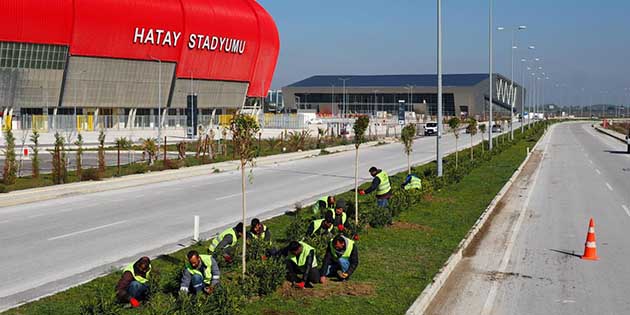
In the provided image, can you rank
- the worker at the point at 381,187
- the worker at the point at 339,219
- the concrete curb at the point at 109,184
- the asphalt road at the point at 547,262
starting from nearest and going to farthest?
the asphalt road at the point at 547,262 < the worker at the point at 339,219 < the worker at the point at 381,187 < the concrete curb at the point at 109,184

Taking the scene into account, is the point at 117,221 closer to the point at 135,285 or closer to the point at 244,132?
the point at 244,132

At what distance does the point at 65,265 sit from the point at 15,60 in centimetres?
5852

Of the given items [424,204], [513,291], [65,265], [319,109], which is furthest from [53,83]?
[319,109]

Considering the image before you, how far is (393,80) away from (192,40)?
79696 millimetres

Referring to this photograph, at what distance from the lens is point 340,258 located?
1201cm

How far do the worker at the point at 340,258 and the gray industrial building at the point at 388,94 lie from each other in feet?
432

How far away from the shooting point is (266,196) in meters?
25.0

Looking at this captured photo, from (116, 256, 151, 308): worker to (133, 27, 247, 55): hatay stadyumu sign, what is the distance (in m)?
68.0

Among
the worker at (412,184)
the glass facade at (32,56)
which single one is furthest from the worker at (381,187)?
the glass facade at (32,56)

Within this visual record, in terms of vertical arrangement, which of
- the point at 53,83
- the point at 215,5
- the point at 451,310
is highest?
the point at 215,5

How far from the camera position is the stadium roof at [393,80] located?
14950 centimetres

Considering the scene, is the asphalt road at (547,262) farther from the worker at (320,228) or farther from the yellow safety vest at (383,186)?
the yellow safety vest at (383,186)

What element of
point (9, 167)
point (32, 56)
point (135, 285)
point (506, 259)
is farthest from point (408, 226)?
point (32, 56)

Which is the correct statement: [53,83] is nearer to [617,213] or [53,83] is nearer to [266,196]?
[266,196]
